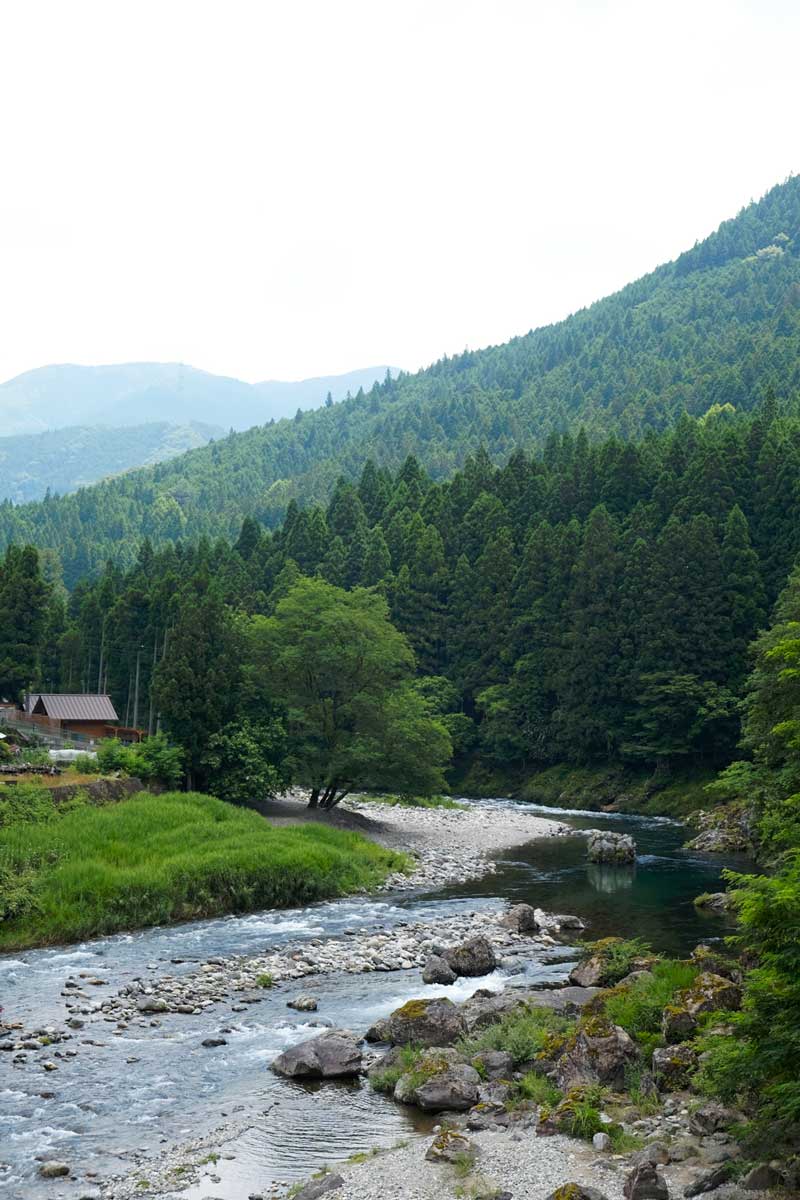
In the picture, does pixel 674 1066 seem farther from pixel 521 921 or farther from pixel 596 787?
pixel 596 787

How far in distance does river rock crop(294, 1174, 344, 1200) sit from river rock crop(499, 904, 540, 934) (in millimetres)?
16956

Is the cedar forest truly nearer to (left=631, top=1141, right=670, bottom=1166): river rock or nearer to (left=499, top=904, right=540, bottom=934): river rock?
(left=631, top=1141, right=670, bottom=1166): river rock

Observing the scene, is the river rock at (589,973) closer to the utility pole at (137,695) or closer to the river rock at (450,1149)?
the river rock at (450,1149)

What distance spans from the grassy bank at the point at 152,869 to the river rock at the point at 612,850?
9.98m

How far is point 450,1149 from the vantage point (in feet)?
45.9

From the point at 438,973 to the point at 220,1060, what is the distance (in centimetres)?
722

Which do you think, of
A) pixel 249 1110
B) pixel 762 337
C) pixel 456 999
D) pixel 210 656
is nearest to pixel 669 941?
pixel 456 999

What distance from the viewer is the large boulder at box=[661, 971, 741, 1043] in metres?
17.4

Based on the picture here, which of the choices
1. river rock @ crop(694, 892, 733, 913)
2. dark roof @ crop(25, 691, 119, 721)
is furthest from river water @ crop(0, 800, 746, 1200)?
dark roof @ crop(25, 691, 119, 721)

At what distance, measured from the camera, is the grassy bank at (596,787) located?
66875 mm

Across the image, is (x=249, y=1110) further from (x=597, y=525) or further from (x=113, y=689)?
(x=113, y=689)

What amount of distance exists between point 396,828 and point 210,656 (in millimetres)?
13253

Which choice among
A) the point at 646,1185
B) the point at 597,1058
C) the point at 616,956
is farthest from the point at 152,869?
the point at 646,1185

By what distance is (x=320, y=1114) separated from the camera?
16297 millimetres
